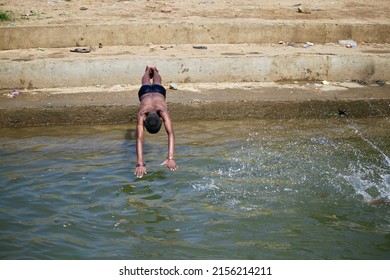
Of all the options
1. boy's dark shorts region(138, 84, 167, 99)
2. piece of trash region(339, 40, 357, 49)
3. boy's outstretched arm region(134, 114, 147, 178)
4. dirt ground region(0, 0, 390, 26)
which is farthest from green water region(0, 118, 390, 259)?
dirt ground region(0, 0, 390, 26)

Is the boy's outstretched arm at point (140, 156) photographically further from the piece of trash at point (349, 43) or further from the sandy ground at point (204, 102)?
the piece of trash at point (349, 43)

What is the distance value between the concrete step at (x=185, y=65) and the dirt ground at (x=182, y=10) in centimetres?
138

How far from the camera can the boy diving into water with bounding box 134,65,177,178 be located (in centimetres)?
665

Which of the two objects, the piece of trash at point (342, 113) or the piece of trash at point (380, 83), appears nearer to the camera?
the piece of trash at point (342, 113)

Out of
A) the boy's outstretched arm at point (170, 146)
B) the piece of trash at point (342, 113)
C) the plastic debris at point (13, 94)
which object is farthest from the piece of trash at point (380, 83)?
the plastic debris at point (13, 94)

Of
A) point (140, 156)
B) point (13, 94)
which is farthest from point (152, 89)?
point (13, 94)

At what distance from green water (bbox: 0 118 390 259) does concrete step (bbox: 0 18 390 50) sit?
2744 mm

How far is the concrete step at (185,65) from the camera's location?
9.75m

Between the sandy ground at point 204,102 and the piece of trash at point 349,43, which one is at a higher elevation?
the piece of trash at point 349,43

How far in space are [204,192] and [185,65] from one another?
375 cm

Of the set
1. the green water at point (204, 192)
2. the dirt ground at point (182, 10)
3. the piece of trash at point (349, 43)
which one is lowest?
the green water at point (204, 192)

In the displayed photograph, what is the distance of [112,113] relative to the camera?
899cm

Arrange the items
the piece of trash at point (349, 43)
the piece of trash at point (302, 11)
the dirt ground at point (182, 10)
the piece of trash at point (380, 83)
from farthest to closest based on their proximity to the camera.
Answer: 1. the piece of trash at point (302, 11)
2. the dirt ground at point (182, 10)
3. the piece of trash at point (349, 43)
4. the piece of trash at point (380, 83)

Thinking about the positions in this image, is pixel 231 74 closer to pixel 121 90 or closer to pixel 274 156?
pixel 121 90
